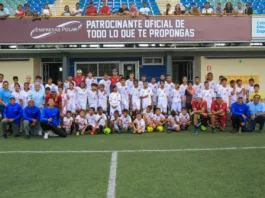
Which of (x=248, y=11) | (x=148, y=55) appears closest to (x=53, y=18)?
(x=148, y=55)

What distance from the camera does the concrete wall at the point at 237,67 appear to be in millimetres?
20188

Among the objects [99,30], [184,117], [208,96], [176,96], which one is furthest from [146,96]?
[99,30]

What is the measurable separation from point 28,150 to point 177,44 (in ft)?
36.4

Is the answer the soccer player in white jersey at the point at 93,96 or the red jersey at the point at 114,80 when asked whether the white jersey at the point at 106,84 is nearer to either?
the red jersey at the point at 114,80

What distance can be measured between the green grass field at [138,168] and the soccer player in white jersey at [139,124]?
1473mm

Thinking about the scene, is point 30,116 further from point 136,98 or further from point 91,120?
point 136,98

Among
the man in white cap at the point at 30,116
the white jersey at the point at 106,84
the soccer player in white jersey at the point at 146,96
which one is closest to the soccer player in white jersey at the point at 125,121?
the soccer player in white jersey at the point at 146,96

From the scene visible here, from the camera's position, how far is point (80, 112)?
12.7 m

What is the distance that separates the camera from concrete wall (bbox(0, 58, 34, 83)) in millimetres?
19547

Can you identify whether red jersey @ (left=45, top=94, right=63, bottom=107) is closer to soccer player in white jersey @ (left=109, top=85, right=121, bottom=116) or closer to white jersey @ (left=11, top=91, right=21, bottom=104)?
white jersey @ (left=11, top=91, right=21, bottom=104)

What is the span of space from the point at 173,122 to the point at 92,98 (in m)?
3.06

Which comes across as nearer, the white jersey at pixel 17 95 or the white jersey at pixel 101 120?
the white jersey at pixel 101 120

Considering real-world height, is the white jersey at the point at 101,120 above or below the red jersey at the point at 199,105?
below

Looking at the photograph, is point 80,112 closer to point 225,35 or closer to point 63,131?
point 63,131
